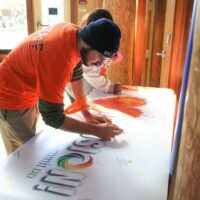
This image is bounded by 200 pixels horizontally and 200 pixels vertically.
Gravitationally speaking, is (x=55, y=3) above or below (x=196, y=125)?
above

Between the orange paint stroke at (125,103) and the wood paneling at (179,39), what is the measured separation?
2.92 feet

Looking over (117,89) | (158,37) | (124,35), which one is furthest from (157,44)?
(117,89)

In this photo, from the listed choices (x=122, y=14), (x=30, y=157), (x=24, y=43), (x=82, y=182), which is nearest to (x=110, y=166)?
(x=82, y=182)

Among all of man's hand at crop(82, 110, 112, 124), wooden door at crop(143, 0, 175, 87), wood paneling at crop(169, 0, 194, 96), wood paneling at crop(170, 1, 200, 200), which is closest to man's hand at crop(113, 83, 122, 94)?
man's hand at crop(82, 110, 112, 124)

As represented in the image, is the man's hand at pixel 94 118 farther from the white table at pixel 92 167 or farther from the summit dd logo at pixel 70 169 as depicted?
the summit dd logo at pixel 70 169

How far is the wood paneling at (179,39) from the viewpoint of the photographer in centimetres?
244

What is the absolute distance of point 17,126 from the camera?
1.43m

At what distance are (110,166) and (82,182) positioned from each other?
0.47ft

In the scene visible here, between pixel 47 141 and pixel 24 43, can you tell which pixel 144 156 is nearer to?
pixel 47 141

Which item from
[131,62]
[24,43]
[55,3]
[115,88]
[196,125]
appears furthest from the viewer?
[55,3]

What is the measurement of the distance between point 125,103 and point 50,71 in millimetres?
785

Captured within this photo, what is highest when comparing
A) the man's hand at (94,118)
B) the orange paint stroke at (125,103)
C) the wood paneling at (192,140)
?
the wood paneling at (192,140)

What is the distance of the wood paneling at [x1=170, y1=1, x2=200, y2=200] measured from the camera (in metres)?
0.62

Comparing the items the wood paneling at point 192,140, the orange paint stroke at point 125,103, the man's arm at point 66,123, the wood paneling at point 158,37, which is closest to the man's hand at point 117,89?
the orange paint stroke at point 125,103
